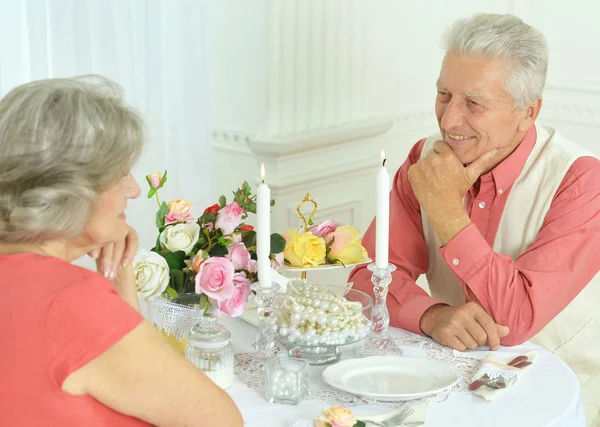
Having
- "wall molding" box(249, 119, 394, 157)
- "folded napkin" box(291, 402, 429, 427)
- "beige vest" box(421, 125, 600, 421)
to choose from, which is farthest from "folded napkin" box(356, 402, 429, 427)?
"wall molding" box(249, 119, 394, 157)

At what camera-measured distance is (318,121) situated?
375cm

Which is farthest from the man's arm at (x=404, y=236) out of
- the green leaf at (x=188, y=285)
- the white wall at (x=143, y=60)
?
the white wall at (x=143, y=60)

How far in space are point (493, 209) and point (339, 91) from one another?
1.40 m

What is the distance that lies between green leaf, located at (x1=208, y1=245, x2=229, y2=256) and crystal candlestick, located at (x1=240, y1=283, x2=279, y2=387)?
10 cm

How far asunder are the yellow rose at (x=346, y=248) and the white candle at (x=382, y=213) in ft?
0.21

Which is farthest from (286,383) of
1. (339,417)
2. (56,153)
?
(56,153)

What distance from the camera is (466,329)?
84.8 inches

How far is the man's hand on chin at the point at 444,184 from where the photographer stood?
2.36 metres

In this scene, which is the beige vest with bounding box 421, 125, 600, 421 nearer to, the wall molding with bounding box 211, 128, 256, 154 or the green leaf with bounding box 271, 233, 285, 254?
the green leaf with bounding box 271, 233, 285, 254

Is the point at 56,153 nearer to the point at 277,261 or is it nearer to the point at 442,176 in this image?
the point at 277,261

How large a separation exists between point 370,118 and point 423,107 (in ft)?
1.51

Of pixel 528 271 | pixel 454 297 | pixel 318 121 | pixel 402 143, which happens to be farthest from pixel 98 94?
pixel 402 143

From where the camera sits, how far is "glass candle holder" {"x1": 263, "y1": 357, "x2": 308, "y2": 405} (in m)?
1.81

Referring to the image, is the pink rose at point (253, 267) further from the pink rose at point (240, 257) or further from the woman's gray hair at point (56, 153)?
the woman's gray hair at point (56, 153)
